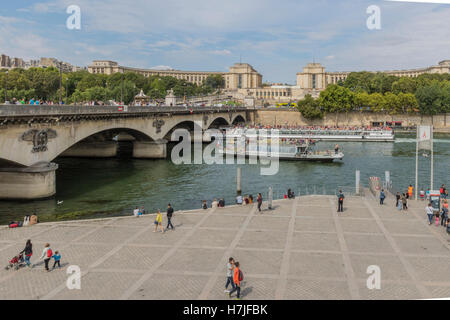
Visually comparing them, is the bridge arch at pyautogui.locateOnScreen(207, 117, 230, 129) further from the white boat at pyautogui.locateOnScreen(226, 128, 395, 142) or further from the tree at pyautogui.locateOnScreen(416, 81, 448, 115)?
the tree at pyautogui.locateOnScreen(416, 81, 448, 115)

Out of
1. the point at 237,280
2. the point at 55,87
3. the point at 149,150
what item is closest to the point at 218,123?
the point at 55,87

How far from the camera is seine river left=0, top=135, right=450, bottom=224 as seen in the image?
1228 inches

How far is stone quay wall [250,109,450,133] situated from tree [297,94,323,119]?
8.31 feet

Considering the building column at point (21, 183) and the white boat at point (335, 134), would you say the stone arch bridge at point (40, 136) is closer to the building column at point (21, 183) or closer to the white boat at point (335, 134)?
the building column at point (21, 183)

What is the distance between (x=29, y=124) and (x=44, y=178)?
421 cm

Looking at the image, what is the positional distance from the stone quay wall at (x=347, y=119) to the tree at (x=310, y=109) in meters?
2.53

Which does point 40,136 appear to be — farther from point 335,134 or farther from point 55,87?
point 55,87

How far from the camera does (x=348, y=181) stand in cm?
4262

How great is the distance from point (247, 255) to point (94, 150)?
46642 mm

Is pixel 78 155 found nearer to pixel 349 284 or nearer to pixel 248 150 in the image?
pixel 248 150

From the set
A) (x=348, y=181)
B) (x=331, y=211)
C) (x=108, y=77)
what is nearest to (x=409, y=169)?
(x=348, y=181)

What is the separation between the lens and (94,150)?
5966 centimetres

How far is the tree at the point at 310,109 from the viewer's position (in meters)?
124

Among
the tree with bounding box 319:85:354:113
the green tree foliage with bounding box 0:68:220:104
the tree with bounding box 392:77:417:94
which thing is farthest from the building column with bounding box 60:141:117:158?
the tree with bounding box 392:77:417:94
